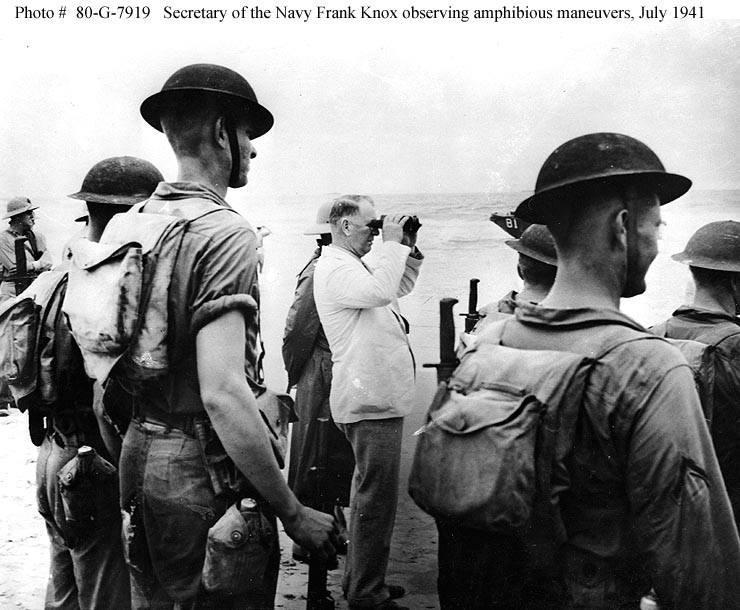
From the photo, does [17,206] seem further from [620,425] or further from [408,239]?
[620,425]

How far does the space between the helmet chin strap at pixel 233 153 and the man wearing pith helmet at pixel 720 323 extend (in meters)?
1.71

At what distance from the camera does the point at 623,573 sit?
130 centimetres

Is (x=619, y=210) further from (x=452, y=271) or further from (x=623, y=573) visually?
(x=452, y=271)

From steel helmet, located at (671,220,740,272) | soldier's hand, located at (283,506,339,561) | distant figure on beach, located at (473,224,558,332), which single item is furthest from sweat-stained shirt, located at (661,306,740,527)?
soldier's hand, located at (283,506,339,561)

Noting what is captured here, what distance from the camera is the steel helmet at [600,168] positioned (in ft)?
4.56

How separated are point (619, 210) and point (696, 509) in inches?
23.7

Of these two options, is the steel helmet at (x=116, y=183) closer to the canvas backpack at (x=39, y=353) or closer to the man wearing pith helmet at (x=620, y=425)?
the canvas backpack at (x=39, y=353)

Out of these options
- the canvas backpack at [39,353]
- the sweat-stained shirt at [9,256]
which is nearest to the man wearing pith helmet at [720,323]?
the canvas backpack at [39,353]

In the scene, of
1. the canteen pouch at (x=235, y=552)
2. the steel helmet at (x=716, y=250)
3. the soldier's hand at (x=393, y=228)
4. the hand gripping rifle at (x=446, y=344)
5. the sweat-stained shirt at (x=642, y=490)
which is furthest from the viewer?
the soldier's hand at (x=393, y=228)

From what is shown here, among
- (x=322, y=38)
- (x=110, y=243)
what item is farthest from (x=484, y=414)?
(x=322, y=38)

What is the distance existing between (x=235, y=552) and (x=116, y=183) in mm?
1458

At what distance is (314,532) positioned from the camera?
1.60m

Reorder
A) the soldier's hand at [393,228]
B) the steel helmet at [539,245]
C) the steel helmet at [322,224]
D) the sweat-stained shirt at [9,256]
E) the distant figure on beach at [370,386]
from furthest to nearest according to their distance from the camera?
1. the sweat-stained shirt at [9,256]
2. the steel helmet at [322,224]
3. the soldier's hand at [393,228]
4. the distant figure on beach at [370,386]
5. the steel helmet at [539,245]

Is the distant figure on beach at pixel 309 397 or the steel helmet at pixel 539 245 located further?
the distant figure on beach at pixel 309 397
